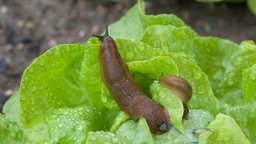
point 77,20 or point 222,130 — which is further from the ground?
point 77,20

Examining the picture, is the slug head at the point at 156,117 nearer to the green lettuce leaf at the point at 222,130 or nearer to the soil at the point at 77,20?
the green lettuce leaf at the point at 222,130

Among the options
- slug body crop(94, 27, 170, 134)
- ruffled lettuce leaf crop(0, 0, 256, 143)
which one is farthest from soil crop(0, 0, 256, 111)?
slug body crop(94, 27, 170, 134)

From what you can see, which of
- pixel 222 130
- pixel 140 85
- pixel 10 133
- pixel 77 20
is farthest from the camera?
pixel 77 20

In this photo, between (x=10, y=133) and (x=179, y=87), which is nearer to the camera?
(x=179, y=87)

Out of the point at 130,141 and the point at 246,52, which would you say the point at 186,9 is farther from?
the point at 130,141

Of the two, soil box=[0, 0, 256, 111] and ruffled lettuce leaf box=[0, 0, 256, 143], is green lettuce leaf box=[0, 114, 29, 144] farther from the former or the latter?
soil box=[0, 0, 256, 111]

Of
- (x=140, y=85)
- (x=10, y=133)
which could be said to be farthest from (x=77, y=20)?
(x=140, y=85)

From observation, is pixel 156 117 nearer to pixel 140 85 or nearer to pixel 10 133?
pixel 140 85
